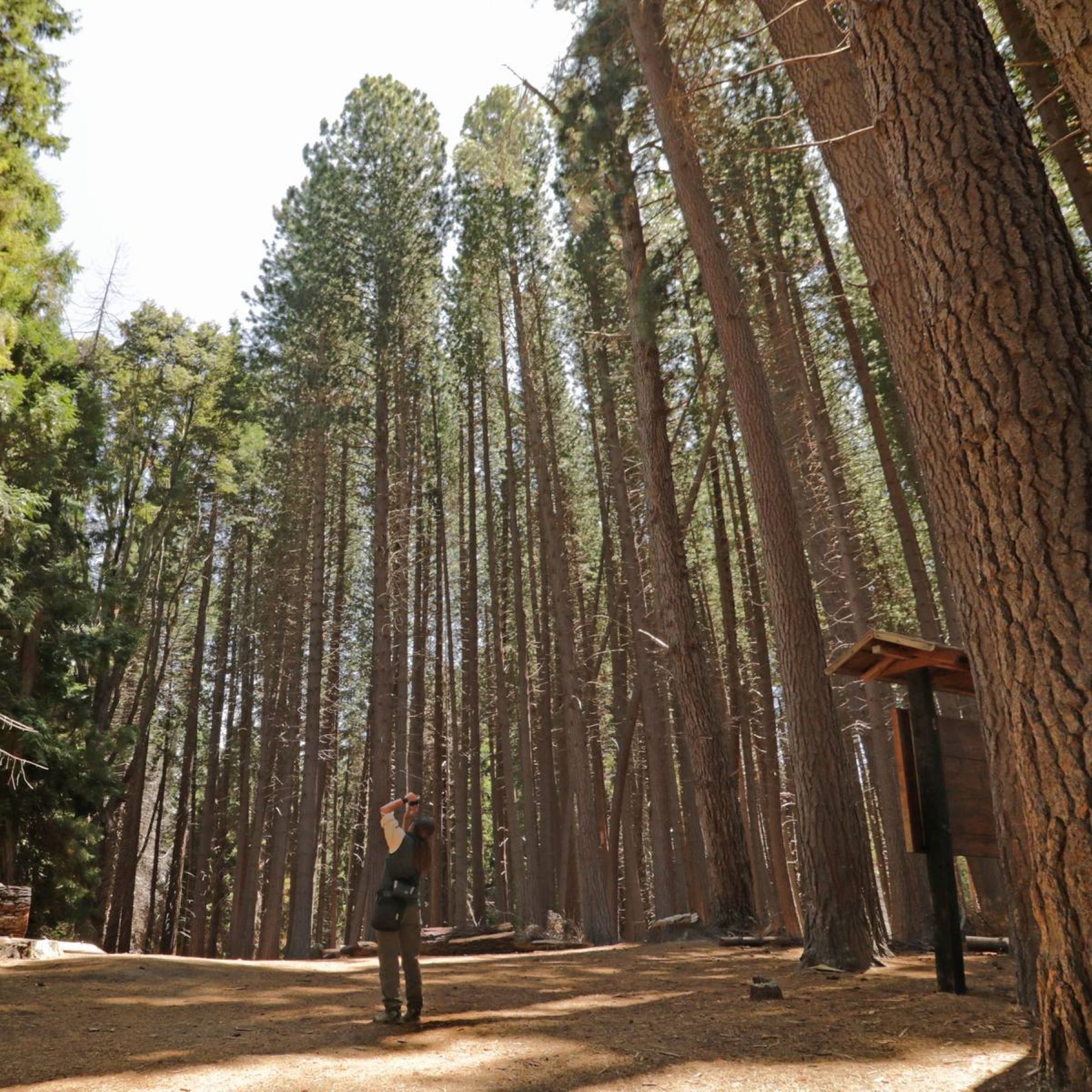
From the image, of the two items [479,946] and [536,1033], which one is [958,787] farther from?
[479,946]

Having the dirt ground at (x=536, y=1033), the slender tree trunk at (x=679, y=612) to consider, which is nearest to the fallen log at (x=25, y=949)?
the dirt ground at (x=536, y=1033)

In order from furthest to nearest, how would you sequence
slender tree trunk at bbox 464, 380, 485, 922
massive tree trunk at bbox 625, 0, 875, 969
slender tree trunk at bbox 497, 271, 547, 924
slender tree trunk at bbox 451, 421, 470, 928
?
1. slender tree trunk at bbox 464, 380, 485, 922
2. slender tree trunk at bbox 451, 421, 470, 928
3. slender tree trunk at bbox 497, 271, 547, 924
4. massive tree trunk at bbox 625, 0, 875, 969

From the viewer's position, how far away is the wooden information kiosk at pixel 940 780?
6.11 m

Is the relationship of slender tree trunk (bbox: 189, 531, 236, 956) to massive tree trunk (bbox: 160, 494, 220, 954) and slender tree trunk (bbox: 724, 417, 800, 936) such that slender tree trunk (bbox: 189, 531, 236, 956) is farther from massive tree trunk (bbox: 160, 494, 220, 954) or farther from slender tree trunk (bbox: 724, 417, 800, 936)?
slender tree trunk (bbox: 724, 417, 800, 936)

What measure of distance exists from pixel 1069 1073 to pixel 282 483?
21644mm

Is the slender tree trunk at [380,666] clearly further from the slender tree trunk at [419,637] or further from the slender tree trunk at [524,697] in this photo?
the slender tree trunk at [524,697]

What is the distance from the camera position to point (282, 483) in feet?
74.2

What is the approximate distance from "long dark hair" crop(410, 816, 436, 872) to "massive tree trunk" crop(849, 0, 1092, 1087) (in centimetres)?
424

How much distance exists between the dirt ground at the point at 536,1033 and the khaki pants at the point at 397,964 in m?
0.23

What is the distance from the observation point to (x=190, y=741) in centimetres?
2331

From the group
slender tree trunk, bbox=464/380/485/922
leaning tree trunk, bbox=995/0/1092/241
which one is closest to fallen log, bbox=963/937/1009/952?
leaning tree trunk, bbox=995/0/1092/241

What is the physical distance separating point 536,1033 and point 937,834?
3.14 metres

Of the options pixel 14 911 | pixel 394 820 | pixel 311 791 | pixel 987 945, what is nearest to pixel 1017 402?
pixel 394 820

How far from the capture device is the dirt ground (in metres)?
4.35
